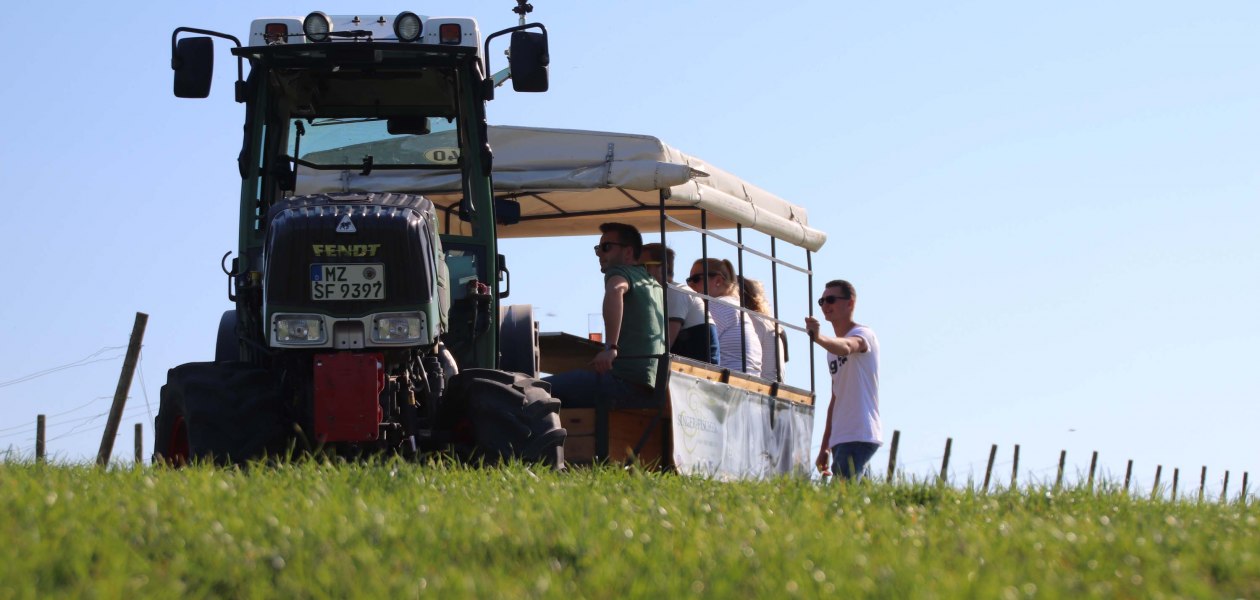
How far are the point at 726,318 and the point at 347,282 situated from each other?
15.3 feet

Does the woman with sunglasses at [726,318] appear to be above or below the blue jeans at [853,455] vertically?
above

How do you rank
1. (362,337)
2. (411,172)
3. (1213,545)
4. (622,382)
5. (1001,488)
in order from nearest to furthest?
1. (1213,545)
2. (1001,488)
3. (362,337)
4. (411,172)
5. (622,382)

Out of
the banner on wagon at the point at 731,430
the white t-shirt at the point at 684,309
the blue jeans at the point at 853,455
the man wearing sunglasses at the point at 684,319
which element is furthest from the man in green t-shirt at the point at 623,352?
the blue jeans at the point at 853,455

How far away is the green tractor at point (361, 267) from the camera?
778cm

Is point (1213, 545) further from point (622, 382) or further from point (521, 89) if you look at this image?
point (622, 382)

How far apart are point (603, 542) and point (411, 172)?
4.86 m

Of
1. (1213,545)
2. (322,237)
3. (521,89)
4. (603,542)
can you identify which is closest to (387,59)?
(521,89)

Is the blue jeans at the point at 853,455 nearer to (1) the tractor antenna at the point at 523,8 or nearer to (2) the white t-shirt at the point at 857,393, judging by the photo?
(2) the white t-shirt at the point at 857,393

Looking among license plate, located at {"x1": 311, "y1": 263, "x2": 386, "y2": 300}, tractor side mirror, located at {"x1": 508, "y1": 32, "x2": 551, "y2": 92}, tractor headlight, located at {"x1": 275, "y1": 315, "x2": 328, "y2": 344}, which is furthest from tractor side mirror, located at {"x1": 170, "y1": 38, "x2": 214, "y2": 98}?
tractor side mirror, located at {"x1": 508, "y1": 32, "x2": 551, "y2": 92}

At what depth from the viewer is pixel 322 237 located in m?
7.82

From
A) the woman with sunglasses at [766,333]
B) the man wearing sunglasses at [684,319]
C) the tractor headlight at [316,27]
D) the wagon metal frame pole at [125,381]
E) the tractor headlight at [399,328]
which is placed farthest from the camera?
the wagon metal frame pole at [125,381]

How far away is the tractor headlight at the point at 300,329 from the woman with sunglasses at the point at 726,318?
4.54 m

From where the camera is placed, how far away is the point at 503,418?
797cm

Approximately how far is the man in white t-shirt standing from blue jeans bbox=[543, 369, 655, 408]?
117 centimetres
